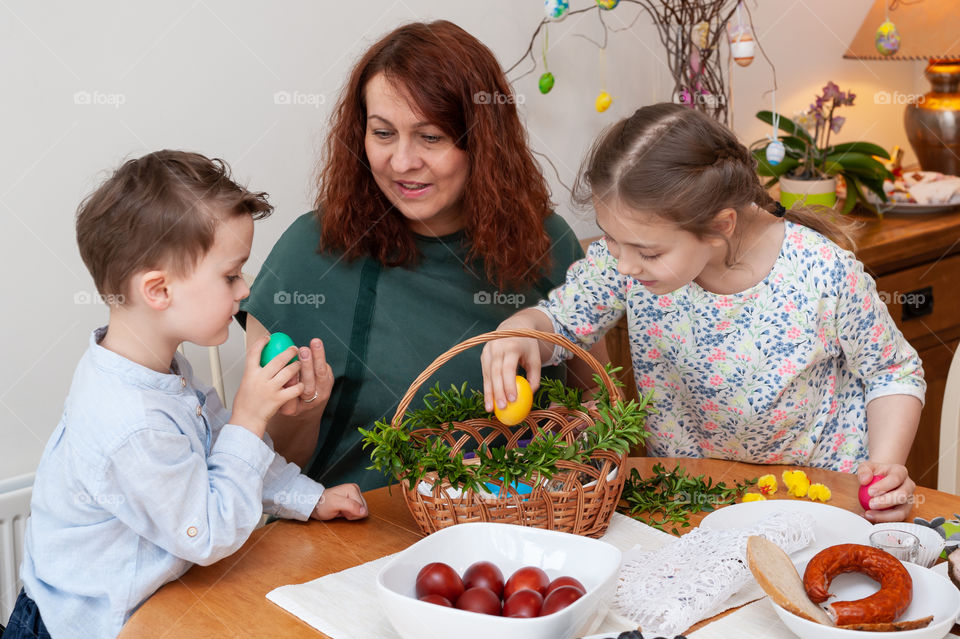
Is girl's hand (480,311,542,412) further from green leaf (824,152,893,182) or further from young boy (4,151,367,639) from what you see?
green leaf (824,152,893,182)

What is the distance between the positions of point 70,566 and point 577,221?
1.89 meters

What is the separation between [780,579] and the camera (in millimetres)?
979

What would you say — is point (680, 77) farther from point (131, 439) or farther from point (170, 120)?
point (131, 439)

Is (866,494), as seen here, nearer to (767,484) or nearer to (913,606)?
(767,484)

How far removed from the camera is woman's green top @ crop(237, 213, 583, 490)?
5.60 feet

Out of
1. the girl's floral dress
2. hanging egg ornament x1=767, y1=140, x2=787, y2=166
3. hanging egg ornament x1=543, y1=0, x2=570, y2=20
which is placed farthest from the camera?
hanging egg ornament x1=767, y1=140, x2=787, y2=166

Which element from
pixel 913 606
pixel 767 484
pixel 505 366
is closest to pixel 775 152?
pixel 767 484

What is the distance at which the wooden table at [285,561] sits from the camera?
1051 millimetres

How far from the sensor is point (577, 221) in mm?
2768

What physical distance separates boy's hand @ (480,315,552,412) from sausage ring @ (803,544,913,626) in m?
0.44

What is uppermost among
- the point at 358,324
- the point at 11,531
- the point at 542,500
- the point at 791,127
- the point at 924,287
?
the point at 791,127

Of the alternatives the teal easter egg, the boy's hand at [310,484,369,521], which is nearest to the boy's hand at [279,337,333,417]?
the teal easter egg

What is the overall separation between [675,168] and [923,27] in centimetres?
198

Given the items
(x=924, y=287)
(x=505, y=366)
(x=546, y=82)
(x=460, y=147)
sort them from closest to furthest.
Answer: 1. (x=505, y=366)
2. (x=460, y=147)
3. (x=546, y=82)
4. (x=924, y=287)
